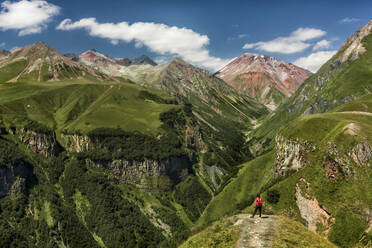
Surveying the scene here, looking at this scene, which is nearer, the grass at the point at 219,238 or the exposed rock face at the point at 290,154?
the grass at the point at 219,238

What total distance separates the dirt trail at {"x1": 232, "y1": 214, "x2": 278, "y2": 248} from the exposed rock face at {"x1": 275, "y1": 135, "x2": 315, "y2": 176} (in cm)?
8440

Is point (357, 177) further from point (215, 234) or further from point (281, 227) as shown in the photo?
point (215, 234)

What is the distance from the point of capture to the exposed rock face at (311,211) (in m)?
94.1

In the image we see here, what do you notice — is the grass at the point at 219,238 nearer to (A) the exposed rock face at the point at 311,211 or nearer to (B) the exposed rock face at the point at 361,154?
(A) the exposed rock face at the point at 311,211

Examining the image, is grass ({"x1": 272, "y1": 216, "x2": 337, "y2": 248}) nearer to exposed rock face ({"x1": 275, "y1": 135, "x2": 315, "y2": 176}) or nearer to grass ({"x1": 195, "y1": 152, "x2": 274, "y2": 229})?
exposed rock face ({"x1": 275, "y1": 135, "x2": 315, "y2": 176})

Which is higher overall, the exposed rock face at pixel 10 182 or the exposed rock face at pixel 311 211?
the exposed rock face at pixel 10 182

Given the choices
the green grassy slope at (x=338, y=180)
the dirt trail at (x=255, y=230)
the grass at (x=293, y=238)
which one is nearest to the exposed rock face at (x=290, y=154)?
the green grassy slope at (x=338, y=180)

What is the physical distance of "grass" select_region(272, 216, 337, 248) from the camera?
1470 inches

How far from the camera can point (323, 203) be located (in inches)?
3797

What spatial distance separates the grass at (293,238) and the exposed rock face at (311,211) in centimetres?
5888

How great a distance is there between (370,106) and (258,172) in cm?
8548

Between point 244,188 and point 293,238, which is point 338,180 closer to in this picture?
point 293,238

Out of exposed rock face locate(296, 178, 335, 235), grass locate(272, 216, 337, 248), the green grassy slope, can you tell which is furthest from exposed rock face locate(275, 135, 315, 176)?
grass locate(272, 216, 337, 248)

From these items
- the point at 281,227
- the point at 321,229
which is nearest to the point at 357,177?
the point at 321,229
